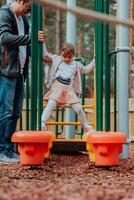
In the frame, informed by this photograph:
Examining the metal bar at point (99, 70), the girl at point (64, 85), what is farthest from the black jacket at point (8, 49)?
the metal bar at point (99, 70)

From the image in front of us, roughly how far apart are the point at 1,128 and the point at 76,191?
7.88 feet

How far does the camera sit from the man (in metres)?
5.12

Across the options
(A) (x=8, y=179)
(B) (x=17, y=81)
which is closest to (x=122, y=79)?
(B) (x=17, y=81)

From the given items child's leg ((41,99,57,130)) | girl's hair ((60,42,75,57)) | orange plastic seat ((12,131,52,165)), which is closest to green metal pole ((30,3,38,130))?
orange plastic seat ((12,131,52,165))

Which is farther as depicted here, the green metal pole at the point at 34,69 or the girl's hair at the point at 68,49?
the girl's hair at the point at 68,49

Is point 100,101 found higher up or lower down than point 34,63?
lower down

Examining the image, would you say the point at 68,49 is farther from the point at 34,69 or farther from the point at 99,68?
the point at 34,69

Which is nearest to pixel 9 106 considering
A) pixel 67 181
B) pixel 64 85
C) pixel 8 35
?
pixel 8 35

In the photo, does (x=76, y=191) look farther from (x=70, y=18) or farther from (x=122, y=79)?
(x=70, y=18)

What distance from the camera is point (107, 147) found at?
468 centimetres

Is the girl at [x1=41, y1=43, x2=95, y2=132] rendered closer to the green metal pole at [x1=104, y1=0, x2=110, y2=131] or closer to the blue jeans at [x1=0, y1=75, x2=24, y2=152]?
the green metal pole at [x1=104, y1=0, x2=110, y2=131]

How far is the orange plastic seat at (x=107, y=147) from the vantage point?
15.3 feet

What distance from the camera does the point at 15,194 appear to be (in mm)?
2777

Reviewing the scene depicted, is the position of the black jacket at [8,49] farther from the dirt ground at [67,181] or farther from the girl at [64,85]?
the dirt ground at [67,181]
